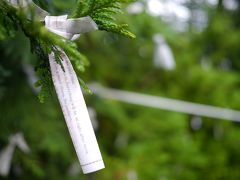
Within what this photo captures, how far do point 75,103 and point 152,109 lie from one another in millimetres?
2633

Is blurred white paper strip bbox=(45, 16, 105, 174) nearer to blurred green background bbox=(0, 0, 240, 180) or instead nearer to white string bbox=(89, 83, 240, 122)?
blurred green background bbox=(0, 0, 240, 180)

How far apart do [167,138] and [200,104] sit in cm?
48

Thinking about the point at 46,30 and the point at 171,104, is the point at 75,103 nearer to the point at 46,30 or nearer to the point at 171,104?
the point at 46,30

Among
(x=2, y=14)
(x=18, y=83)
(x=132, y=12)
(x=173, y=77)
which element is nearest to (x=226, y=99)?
(x=173, y=77)

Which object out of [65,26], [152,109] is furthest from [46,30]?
[152,109]

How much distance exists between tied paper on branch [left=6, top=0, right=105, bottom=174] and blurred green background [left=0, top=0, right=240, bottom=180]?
3.14 ft

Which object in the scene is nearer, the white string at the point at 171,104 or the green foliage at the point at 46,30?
the green foliage at the point at 46,30

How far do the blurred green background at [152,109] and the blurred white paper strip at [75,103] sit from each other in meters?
0.96

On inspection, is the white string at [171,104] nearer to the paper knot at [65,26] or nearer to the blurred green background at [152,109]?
the blurred green background at [152,109]

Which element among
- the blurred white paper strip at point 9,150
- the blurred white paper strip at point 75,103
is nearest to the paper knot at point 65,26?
the blurred white paper strip at point 75,103

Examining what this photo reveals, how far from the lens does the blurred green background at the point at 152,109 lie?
1.83m

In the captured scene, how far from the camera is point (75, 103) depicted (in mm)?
642

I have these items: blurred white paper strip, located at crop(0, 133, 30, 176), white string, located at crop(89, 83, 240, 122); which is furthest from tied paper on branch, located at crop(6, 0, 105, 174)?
white string, located at crop(89, 83, 240, 122)

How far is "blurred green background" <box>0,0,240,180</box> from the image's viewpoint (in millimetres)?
1835
